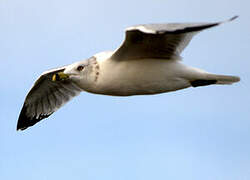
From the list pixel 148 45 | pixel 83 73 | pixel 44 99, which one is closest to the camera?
pixel 148 45

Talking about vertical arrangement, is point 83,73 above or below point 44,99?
above

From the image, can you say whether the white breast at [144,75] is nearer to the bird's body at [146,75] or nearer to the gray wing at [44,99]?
the bird's body at [146,75]

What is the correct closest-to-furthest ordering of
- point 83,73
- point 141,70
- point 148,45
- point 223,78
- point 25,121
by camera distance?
point 148,45, point 141,70, point 223,78, point 83,73, point 25,121

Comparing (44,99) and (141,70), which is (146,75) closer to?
(141,70)

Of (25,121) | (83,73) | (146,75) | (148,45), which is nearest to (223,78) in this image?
(146,75)

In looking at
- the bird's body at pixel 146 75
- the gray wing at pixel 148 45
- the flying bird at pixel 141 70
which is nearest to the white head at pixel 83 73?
the flying bird at pixel 141 70

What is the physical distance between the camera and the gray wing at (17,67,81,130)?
44.6 feet

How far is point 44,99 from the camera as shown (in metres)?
13.8

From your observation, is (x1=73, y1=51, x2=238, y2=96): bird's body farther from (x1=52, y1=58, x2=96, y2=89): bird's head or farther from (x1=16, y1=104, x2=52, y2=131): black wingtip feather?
(x1=16, y1=104, x2=52, y2=131): black wingtip feather

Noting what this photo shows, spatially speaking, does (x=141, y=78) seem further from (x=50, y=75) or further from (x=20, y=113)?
(x=20, y=113)

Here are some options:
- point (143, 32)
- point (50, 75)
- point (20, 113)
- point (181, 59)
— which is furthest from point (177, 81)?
point (20, 113)

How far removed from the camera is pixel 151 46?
418 inches

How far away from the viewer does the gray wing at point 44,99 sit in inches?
535

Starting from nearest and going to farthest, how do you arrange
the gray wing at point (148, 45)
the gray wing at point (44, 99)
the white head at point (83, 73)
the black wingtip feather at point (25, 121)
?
1. the gray wing at point (148, 45)
2. the white head at point (83, 73)
3. the gray wing at point (44, 99)
4. the black wingtip feather at point (25, 121)
